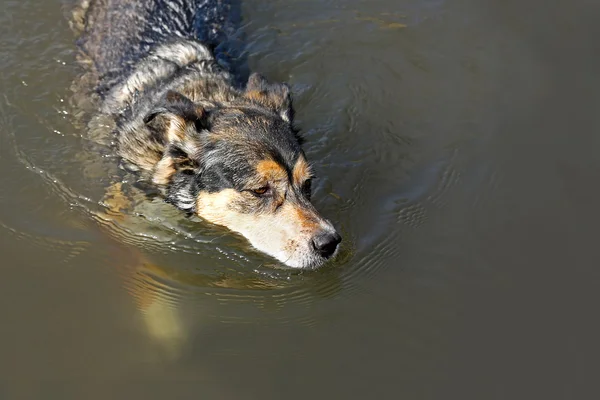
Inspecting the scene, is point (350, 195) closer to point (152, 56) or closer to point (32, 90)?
point (152, 56)

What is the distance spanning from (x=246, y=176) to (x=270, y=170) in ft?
0.75

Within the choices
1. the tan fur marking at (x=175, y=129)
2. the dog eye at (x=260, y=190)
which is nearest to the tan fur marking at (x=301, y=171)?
the dog eye at (x=260, y=190)

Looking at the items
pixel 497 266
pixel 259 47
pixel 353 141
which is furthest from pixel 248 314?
pixel 259 47

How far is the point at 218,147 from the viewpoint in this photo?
21.1 ft

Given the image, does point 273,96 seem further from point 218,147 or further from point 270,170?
point 270,170

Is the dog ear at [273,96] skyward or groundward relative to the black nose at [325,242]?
skyward

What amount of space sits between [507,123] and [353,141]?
1.84 m

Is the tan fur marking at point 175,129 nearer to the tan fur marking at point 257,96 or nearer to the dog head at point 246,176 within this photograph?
the dog head at point 246,176

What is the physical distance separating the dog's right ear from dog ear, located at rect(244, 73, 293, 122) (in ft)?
2.23

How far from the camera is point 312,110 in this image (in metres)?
8.88

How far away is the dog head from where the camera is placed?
6273 mm

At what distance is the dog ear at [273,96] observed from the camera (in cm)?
704

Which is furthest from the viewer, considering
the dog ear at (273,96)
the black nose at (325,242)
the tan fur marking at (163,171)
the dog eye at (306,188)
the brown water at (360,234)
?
the dog ear at (273,96)

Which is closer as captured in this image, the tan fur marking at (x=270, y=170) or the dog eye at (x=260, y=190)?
the tan fur marking at (x=270, y=170)
